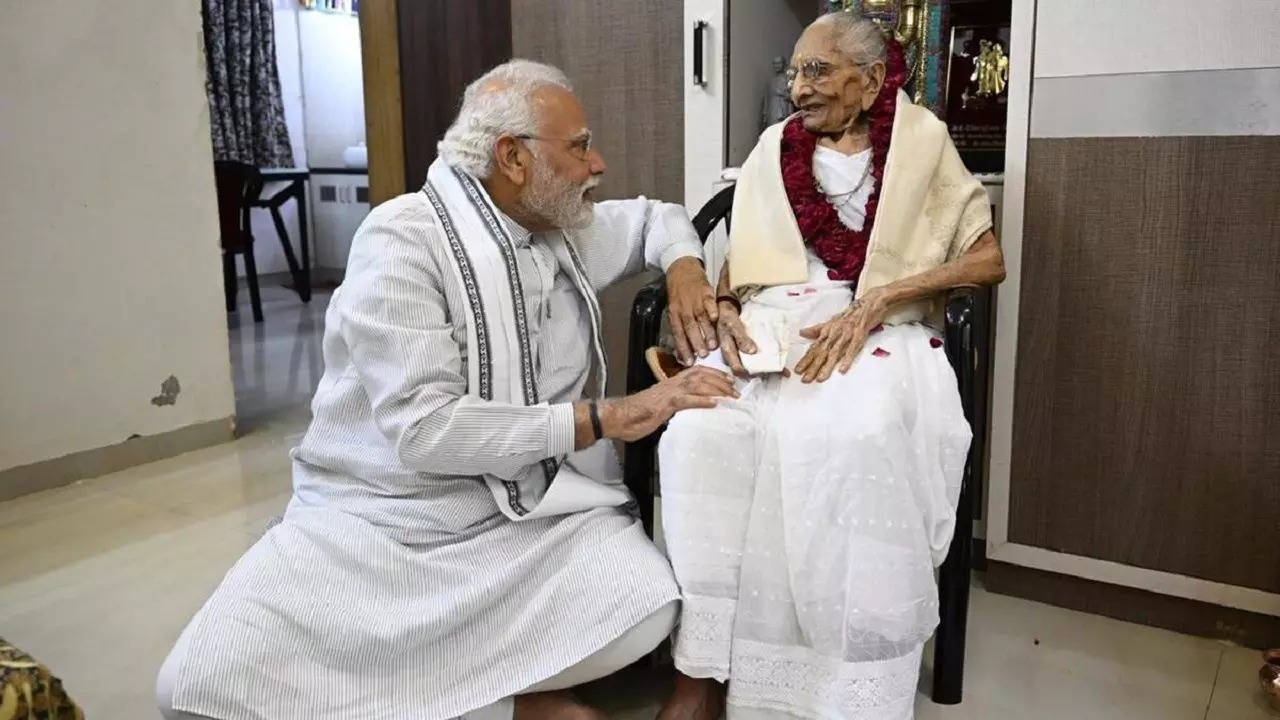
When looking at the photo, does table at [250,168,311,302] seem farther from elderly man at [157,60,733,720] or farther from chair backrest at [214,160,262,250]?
elderly man at [157,60,733,720]

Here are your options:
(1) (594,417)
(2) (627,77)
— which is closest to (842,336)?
(1) (594,417)

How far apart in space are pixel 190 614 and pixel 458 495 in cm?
93

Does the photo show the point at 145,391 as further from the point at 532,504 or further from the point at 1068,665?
the point at 1068,665

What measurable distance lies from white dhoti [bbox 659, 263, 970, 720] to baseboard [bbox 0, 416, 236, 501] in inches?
86.9

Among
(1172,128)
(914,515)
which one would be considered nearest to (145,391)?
(914,515)

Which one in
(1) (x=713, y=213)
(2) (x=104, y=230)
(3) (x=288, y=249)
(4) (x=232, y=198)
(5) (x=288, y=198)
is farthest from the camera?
(5) (x=288, y=198)

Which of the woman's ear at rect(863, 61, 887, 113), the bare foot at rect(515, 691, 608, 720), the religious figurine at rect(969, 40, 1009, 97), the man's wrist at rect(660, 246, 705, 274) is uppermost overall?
the religious figurine at rect(969, 40, 1009, 97)

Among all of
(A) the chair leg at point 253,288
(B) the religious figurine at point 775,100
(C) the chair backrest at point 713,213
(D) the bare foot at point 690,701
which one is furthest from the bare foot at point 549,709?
(A) the chair leg at point 253,288

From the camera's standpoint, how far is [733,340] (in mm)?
1892

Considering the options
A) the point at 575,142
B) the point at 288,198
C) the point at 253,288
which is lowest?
the point at 253,288

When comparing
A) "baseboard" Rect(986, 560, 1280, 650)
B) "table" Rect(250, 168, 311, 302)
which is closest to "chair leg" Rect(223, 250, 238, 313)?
"table" Rect(250, 168, 311, 302)

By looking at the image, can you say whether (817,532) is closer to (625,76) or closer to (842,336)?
(842,336)

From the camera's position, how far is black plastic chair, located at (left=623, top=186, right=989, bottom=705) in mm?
1778

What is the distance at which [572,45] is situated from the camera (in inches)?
111
